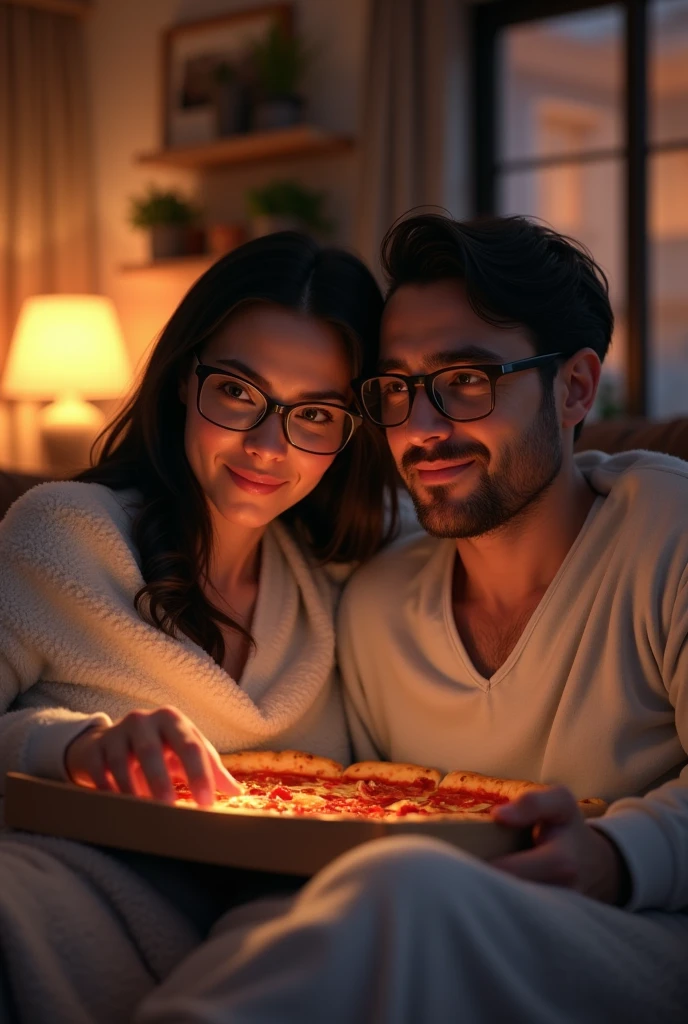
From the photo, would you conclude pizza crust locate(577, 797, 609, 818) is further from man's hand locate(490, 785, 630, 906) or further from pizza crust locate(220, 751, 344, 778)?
pizza crust locate(220, 751, 344, 778)

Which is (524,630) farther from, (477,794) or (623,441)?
(623,441)

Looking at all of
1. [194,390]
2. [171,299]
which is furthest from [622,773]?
[171,299]

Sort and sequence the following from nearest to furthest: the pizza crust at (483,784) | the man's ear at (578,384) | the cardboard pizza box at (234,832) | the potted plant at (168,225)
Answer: the cardboard pizza box at (234,832) < the pizza crust at (483,784) < the man's ear at (578,384) < the potted plant at (168,225)

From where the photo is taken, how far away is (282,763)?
61.0 inches

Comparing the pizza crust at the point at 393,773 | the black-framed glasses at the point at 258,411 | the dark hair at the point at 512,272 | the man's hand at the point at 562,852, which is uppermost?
the dark hair at the point at 512,272

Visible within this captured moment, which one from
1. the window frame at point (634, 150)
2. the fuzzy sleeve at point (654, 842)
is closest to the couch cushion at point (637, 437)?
the fuzzy sleeve at point (654, 842)

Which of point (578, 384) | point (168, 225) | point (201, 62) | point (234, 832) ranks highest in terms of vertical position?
point (201, 62)

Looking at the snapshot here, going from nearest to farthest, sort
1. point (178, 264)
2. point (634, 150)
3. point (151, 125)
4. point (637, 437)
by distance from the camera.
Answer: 1. point (637, 437)
2. point (634, 150)
3. point (178, 264)
4. point (151, 125)

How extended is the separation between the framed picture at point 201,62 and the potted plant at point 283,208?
456 millimetres

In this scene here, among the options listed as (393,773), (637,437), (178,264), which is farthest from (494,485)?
(178,264)

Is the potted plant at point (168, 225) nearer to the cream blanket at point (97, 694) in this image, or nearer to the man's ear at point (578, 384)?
the cream blanket at point (97, 694)

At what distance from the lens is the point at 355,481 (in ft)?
6.09

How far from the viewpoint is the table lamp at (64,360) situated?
4.30 m

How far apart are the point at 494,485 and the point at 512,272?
286mm
